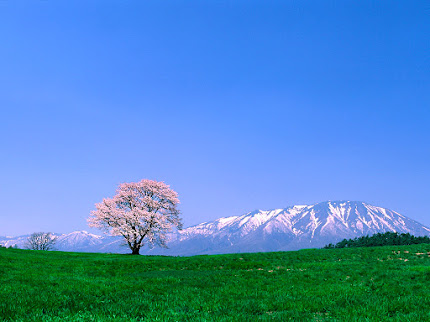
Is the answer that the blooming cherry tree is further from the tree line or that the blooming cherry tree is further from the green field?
the green field

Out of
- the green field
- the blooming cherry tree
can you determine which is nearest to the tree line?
the blooming cherry tree

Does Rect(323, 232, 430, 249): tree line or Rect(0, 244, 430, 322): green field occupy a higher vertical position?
Rect(0, 244, 430, 322): green field

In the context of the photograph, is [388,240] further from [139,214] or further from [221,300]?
[221,300]

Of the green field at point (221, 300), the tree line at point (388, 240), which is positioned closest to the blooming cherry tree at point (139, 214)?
the tree line at point (388, 240)

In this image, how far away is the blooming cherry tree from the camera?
7544cm

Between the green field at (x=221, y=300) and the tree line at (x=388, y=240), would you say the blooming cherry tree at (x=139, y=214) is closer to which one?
the tree line at (x=388, y=240)

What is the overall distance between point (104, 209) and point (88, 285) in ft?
204

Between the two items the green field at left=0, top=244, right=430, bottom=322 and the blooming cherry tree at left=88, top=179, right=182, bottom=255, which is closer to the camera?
the green field at left=0, top=244, right=430, bottom=322

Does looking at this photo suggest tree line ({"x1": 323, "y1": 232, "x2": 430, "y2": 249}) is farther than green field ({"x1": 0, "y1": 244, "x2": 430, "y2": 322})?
Yes

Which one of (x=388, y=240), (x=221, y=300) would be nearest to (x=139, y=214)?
(x=388, y=240)

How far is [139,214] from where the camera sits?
247 feet

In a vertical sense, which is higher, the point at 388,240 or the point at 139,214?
the point at 139,214

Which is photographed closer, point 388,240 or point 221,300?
point 221,300

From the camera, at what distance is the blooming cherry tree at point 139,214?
2970 inches
